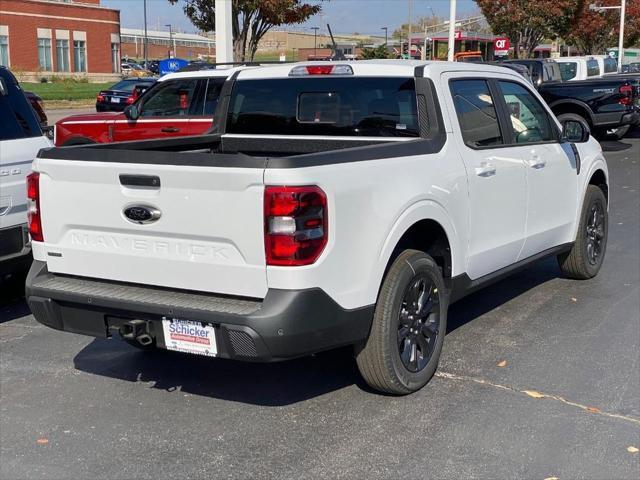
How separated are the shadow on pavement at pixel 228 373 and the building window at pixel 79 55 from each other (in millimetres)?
68911

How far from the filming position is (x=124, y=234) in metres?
4.39

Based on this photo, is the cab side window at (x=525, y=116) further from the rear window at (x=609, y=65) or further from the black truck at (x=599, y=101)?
the rear window at (x=609, y=65)

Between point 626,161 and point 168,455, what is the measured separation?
1553 cm

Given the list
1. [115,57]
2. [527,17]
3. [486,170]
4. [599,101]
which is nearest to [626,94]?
[599,101]

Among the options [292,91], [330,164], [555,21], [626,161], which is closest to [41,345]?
[292,91]

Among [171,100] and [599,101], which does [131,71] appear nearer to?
[599,101]

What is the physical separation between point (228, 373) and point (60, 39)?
68540 millimetres

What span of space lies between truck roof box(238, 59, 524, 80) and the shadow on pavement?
185 cm

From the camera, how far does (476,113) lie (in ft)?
18.6

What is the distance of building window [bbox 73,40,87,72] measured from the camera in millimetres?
70375

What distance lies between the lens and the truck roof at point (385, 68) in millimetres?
5352

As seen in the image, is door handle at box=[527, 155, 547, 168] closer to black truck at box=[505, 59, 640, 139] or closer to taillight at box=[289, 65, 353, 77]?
taillight at box=[289, 65, 353, 77]

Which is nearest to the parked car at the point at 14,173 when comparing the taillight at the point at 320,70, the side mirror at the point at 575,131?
the taillight at the point at 320,70

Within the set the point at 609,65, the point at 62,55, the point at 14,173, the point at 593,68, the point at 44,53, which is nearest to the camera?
the point at 14,173
